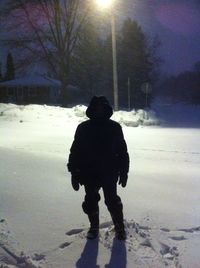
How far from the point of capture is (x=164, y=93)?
110 meters

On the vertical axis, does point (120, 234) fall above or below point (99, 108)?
below

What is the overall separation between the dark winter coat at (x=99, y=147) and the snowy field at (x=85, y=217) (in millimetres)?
755

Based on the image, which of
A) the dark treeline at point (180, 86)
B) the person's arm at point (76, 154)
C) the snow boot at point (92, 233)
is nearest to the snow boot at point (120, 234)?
the snow boot at point (92, 233)

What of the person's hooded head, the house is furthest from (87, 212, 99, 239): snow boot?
the house

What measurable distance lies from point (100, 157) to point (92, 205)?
1.79 ft

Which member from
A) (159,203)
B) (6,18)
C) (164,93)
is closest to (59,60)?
(6,18)

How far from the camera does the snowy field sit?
14.7ft

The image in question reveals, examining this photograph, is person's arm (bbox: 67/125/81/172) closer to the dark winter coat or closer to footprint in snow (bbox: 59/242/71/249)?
the dark winter coat

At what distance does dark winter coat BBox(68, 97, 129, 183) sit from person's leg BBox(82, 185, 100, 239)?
0.54ft

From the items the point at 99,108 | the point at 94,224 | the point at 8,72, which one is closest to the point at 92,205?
the point at 94,224

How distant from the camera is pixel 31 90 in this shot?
2148 inches

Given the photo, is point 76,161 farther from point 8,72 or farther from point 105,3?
point 8,72

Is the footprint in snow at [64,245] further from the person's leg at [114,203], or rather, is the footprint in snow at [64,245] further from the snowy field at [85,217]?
the person's leg at [114,203]

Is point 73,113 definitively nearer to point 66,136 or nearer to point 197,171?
point 66,136
